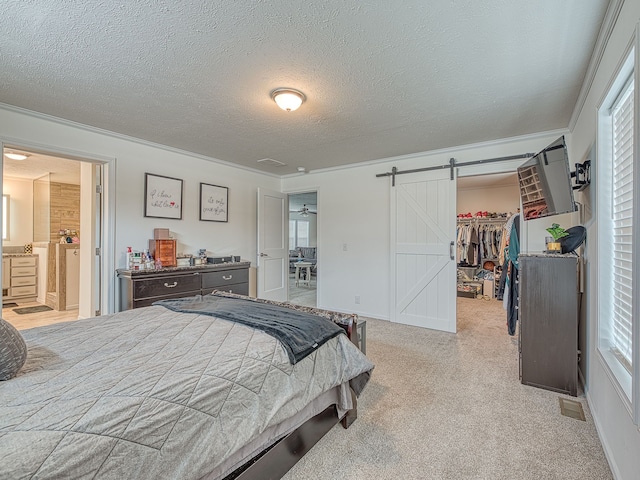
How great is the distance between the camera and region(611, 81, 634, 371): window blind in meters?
1.59

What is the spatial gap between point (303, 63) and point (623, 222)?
7.10ft

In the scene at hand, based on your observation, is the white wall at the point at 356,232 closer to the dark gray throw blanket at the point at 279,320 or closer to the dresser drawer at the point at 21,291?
the dark gray throw blanket at the point at 279,320

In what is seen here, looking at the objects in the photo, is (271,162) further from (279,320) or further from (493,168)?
Answer: (279,320)

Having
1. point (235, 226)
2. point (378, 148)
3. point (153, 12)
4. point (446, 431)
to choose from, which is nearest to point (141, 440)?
point (446, 431)

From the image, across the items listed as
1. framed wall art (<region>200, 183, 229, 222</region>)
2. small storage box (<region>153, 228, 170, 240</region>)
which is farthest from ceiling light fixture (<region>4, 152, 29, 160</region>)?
framed wall art (<region>200, 183, 229, 222</region>)

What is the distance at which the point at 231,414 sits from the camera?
1161 mm

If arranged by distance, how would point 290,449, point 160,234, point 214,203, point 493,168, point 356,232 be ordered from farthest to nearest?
point 356,232
point 214,203
point 160,234
point 493,168
point 290,449

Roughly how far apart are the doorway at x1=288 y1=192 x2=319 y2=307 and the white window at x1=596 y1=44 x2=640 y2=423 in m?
5.02

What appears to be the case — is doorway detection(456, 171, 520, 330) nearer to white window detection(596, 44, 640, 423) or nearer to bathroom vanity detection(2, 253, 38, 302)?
white window detection(596, 44, 640, 423)

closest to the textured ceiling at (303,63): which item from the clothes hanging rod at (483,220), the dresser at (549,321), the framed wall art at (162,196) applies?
the framed wall art at (162,196)

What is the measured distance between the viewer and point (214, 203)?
14.9 ft

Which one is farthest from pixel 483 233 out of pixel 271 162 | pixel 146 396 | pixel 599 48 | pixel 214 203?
pixel 146 396

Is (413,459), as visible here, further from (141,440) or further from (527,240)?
(527,240)

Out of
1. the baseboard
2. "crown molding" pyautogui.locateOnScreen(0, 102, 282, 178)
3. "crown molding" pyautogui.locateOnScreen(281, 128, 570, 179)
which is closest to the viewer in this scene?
the baseboard
